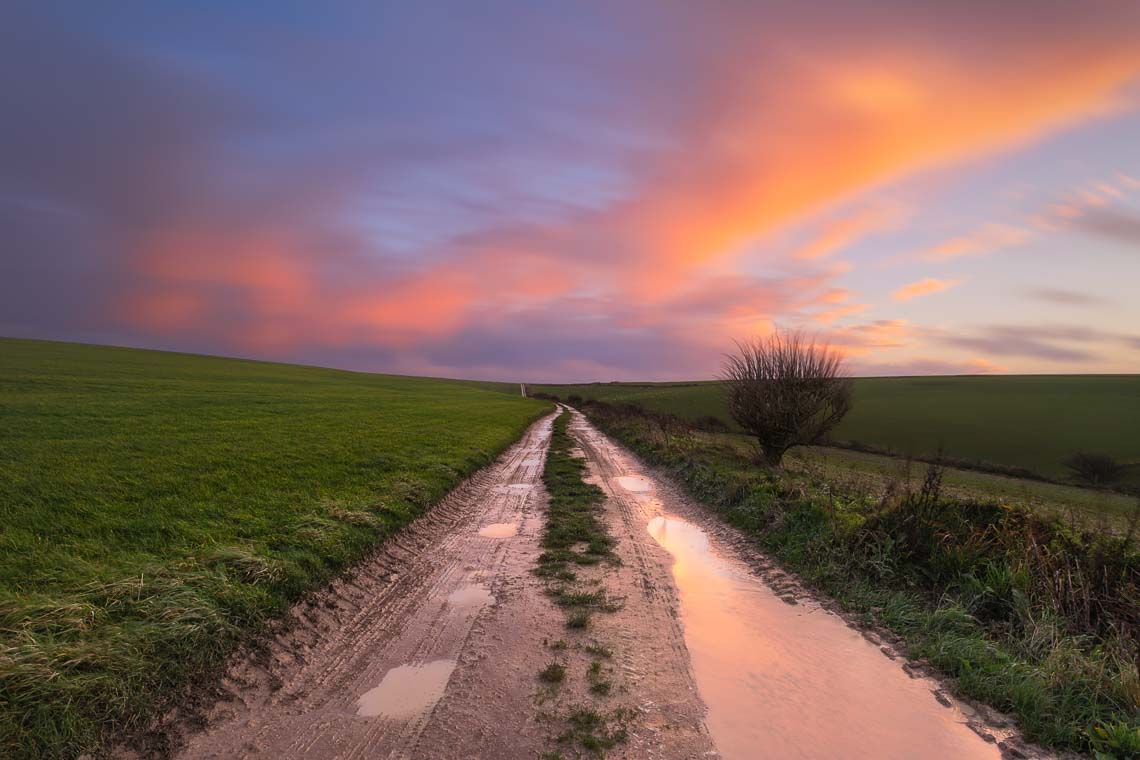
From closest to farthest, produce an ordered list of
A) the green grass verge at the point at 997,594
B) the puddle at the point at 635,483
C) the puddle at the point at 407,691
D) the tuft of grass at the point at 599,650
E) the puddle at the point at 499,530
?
the puddle at the point at 407,691
the green grass verge at the point at 997,594
the tuft of grass at the point at 599,650
the puddle at the point at 499,530
the puddle at the point at 635,483

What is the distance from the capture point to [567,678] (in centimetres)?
519

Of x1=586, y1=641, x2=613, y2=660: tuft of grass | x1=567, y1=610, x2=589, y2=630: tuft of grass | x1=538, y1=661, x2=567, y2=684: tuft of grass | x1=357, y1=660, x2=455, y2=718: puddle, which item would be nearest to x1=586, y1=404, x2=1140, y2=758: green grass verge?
x1=586, y1=641, x2=613, y2=660: tuft of grass

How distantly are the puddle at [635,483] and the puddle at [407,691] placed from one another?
10.8m

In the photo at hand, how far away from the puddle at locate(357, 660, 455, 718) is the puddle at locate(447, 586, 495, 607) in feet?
5.02

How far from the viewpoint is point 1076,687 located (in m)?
5.09

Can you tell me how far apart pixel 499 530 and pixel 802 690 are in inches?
269

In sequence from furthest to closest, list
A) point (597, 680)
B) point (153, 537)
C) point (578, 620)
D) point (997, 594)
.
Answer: point (153, 537) < point (997, 594) < point (578, 620) < point (597, 680)

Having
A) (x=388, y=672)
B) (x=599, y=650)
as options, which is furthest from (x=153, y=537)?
(x=599, y=650)

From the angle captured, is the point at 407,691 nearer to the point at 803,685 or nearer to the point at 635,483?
the point at 803,685

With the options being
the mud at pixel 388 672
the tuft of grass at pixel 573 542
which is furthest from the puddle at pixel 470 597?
the tuft of grass at pixel 573 542

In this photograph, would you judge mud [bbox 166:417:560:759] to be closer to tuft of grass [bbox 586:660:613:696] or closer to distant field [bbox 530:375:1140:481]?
tuft of grass [bbox 586:660:613:696]

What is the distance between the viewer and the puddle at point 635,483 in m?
16.0

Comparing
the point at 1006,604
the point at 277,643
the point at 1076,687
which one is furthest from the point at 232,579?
the point at 1006,604

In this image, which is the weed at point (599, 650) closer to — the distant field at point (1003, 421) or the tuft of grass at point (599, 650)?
the tuft of grass at point (599, 650)
